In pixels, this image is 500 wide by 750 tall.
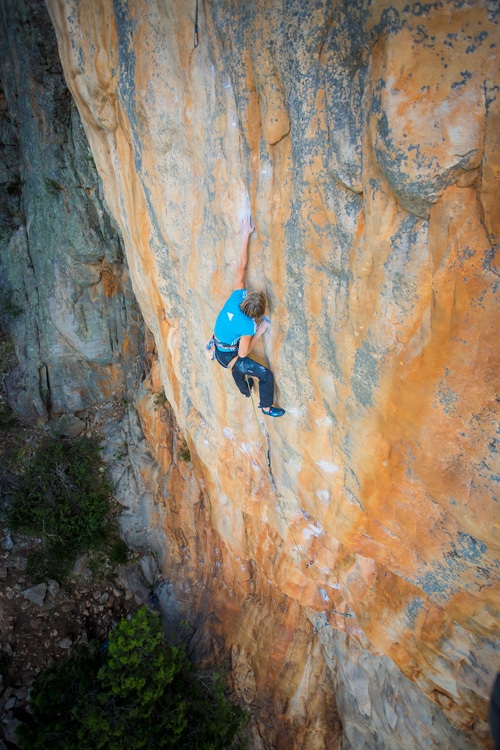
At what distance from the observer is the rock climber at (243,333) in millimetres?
3783

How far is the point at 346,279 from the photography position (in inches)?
124

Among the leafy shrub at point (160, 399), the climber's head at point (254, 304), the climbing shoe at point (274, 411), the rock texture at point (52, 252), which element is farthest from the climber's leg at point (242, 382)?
the rock texture at point (52, 252)

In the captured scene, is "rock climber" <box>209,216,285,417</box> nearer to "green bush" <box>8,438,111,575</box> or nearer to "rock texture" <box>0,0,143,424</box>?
"rock texture" <box>0,0,143,424</box>

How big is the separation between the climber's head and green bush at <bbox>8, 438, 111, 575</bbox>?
282 inches

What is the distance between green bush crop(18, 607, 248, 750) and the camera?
568cm

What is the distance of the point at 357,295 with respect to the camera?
3.09 m

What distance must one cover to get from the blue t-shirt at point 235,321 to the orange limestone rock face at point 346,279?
0.21 m

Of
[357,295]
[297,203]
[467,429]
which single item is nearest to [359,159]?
[297,203]

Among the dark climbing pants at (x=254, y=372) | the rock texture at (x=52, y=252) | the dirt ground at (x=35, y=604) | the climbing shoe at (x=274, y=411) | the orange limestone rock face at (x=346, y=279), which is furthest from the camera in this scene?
the dirt ground at (x=35, y=604)

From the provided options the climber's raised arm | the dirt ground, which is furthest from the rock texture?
the climber's raised arm

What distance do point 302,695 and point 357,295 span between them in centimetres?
699

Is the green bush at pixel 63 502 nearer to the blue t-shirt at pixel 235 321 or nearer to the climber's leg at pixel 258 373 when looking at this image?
the climber's leg at pixel 258 373

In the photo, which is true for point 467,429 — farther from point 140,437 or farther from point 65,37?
point 140,437

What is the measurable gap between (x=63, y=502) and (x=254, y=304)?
766 cm
